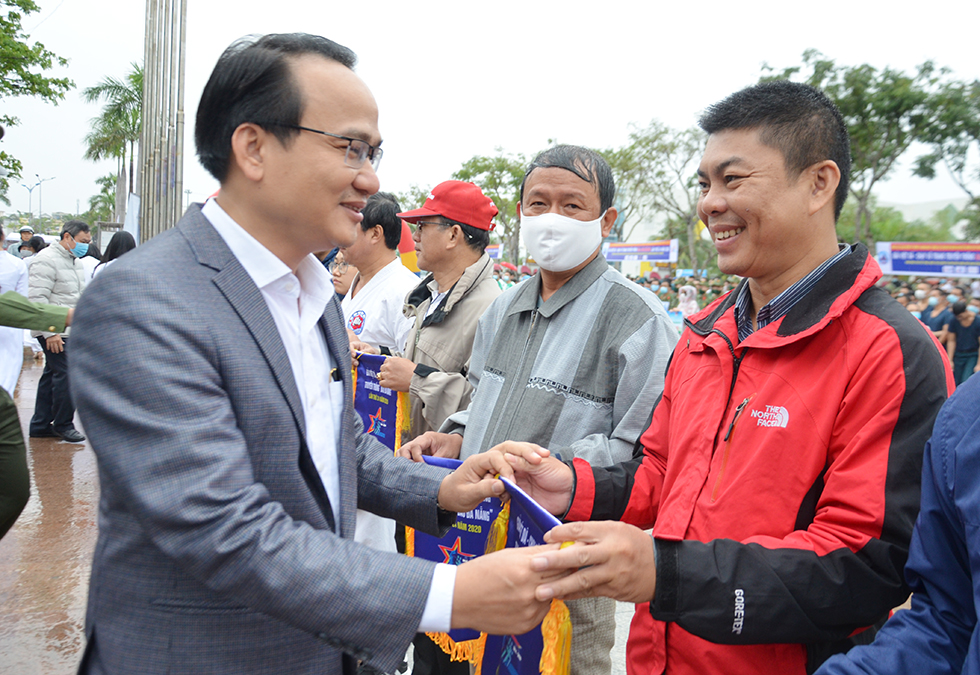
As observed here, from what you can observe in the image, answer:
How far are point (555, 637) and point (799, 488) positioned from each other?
2.06 feet

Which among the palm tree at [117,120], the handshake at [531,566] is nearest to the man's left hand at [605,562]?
the handshake at [531,566]

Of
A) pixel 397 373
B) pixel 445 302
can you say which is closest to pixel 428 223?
pixel 445 302

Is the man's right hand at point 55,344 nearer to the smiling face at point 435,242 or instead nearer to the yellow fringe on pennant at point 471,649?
the smiling face at point 435,242

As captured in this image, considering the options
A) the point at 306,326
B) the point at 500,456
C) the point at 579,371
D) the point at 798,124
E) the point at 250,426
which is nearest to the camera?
the point at 250,426

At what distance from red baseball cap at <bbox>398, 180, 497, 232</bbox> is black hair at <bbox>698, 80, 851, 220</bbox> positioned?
6.85 ft

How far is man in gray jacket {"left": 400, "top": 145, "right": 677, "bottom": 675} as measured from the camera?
2.35 metres

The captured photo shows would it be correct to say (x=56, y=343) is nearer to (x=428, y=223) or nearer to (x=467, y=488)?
(x=428, y=223)

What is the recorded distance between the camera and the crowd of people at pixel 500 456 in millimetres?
1190

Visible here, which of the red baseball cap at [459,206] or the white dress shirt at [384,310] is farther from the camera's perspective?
the white dress shirt at [384,310]

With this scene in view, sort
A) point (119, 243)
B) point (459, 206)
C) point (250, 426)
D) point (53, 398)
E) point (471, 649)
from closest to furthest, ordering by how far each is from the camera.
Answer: point (250, 426) < point (471, 649) < point (459, 206) < point (53, 398) < point (119, 243)

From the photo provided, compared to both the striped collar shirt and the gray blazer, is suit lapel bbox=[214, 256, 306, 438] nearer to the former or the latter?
the gray blazer

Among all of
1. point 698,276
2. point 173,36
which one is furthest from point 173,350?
point 698,276

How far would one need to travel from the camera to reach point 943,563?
1.21 meters

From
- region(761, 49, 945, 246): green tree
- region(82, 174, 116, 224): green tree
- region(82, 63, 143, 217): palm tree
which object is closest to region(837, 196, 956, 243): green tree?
region(761, 49, 945, 246): green tree
